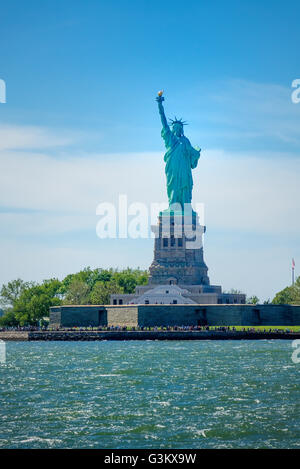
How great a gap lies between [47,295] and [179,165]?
2828 centimetres

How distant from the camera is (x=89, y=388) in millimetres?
39125

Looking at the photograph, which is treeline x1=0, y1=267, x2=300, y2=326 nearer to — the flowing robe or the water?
the flowing robe

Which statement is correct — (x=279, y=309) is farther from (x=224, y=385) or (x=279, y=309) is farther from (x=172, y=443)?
(x=172, y=443)

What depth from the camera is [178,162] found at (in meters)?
91.2

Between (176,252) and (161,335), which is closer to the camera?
(161,335)

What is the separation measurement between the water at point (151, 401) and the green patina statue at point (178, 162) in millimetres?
35536

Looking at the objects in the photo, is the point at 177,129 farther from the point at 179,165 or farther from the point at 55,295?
the point at 55,295

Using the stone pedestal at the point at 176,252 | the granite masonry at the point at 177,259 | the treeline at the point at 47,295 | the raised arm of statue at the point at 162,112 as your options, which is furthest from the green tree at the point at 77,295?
the raised arm of statue at the point at 162,112

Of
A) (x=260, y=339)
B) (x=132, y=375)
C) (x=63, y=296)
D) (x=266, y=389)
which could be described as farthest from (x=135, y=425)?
(x=63, y=296)

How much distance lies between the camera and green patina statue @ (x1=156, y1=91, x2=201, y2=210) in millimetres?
91062

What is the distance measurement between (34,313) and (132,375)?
210 feet

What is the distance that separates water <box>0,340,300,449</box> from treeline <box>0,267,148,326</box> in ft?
161

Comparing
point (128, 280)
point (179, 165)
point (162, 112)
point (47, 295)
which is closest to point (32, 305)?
point (47, 295)

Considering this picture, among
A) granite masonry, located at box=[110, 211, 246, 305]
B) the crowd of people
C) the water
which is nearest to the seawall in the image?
the crowd of people
